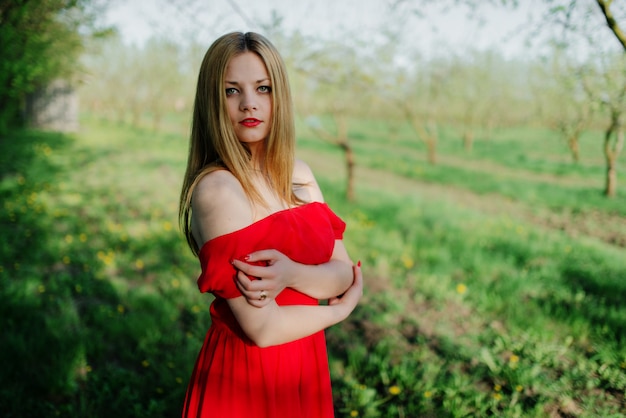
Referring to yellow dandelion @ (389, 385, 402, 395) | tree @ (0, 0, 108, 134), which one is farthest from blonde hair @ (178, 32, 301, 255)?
yellow dandelion @ (389, 385, 402, 395)

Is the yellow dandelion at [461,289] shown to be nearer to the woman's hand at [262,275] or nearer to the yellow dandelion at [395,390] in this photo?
the yellow dandelion at [395,390]

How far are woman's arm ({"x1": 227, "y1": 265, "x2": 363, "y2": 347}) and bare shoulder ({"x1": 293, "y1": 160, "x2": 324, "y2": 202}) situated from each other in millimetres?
432

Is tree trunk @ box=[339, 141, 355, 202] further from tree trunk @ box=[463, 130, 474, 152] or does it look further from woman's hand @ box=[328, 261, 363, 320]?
tree trunk @ box=[463, 130, 474, 152]

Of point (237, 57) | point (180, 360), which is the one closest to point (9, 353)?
point (180, 360)

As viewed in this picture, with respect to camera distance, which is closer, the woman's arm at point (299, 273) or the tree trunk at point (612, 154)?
the woman's arm at point (299, 273)

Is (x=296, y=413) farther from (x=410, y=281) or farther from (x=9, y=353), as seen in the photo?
(x=410, y=281)

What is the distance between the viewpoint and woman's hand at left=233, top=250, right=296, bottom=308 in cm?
112

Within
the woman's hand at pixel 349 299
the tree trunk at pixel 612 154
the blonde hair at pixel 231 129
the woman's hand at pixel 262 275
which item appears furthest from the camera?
the tree trunk at pixel 612 154

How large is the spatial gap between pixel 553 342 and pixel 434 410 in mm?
1381

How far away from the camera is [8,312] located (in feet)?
11.4

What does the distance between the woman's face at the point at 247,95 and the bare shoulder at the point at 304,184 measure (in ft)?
0.99

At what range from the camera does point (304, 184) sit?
5.31 feet

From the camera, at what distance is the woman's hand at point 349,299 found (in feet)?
4.75

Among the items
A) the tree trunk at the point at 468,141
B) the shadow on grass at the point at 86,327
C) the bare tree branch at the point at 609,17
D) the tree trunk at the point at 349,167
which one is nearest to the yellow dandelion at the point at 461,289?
the shadow on grass at the point at 86,327
